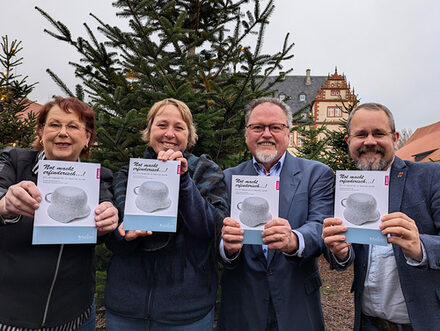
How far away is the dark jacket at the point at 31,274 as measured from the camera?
1665 millimetres

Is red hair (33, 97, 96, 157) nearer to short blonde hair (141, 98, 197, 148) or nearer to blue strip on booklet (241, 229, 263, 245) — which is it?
short blonde hair (141, 98, 197, 148)

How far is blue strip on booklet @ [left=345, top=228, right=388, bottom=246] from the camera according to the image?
1580mm

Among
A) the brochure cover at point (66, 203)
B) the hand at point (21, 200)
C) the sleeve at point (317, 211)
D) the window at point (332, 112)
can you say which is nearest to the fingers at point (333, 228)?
the sleeve at point (317, 211)

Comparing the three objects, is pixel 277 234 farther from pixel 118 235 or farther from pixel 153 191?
pixel 118 235

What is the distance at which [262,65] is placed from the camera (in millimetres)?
3604

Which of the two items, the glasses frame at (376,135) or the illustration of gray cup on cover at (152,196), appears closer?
the illustration of gray cup on cover at (152,196)

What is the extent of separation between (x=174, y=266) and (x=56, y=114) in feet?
4.08

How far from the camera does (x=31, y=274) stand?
168cm

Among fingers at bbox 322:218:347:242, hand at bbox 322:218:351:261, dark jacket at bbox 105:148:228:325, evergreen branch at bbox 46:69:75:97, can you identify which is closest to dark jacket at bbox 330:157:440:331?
hand at bbox 322:218:351:261

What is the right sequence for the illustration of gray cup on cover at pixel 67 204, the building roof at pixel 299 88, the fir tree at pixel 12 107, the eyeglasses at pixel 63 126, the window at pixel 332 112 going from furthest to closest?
the building roof at pixel 299 88
the window at pixel 332 112
the fir tree at pixel 12 107
the eyeglasses at pixel 63 126
the illustration of gray cup on cover at pixel 67 204

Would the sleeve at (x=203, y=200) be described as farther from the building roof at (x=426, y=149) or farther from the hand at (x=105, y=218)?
the building roof at (x=426, y=149)

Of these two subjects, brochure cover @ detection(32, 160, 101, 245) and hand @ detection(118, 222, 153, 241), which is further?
hand @ detection(118, 222, 153, 241)

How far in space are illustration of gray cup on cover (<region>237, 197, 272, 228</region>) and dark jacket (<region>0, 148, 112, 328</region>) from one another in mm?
866

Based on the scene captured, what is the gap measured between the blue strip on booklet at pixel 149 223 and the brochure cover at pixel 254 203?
38 centimetres
